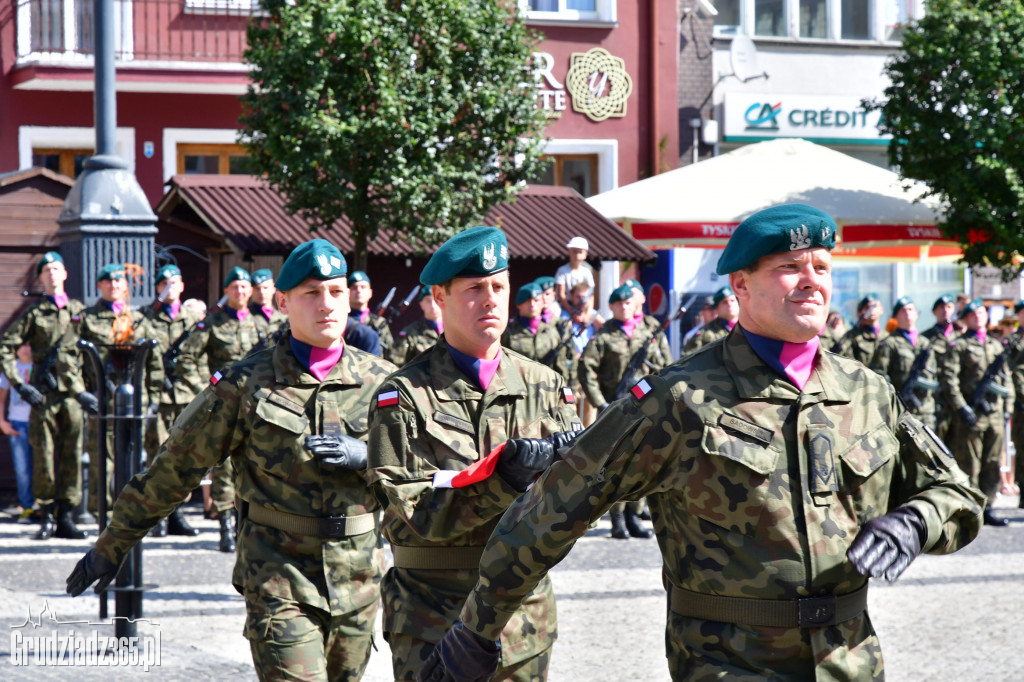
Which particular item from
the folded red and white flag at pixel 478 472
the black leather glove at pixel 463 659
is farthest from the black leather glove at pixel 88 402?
the black leather glove at pixel 463 659

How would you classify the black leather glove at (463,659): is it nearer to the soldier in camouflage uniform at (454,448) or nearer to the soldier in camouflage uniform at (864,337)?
the soldier in camouflage uniform at (454,448)

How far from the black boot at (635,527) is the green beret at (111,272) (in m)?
4.55

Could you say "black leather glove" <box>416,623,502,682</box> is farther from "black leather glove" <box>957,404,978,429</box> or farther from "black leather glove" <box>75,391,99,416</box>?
"black leather glove" <box>957,404,978,429</box>

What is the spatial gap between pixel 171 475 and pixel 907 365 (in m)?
9.99

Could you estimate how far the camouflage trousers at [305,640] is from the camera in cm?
469

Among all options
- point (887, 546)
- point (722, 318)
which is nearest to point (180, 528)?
point (722, 318)

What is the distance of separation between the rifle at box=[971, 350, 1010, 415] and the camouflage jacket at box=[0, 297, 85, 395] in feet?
27.0

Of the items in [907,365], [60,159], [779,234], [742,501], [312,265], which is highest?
[60,159]

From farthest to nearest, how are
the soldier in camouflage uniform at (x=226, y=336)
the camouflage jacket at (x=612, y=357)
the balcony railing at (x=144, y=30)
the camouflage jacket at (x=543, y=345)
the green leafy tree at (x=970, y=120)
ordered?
the balcony railing at (x=144, y=30)
the green leafy tree at (x=970, y=120)
the camouflage jacket at (x=543, y=345)
the camouflage jacket at (x=612, y=357)
the soldier in camouflage uniform at (x=226, y=336)

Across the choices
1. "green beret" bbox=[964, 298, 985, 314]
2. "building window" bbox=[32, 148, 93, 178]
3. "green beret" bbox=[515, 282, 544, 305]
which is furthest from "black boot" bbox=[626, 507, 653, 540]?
"building window" bbox=[32, 148, 93, 178]

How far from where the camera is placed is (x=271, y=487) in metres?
4.94

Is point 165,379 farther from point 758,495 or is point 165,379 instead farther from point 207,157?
point 758,495

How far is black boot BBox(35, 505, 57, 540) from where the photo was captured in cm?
1146

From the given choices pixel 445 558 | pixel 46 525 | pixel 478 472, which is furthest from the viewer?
pixel 46 525
